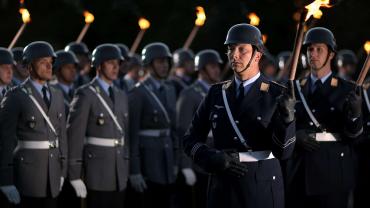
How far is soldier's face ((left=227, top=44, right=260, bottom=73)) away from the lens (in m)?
8.94

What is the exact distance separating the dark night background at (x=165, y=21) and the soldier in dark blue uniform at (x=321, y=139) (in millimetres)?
14598

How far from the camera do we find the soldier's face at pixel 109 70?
12.6 m

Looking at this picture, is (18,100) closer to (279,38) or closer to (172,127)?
(172,127)

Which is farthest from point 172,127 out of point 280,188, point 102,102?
point 280,188

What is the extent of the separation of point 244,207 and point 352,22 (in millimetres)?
17550

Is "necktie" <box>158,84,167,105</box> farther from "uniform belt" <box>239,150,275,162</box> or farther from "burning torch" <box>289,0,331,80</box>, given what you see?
"burning torch" <box>289,0,331,80</box>

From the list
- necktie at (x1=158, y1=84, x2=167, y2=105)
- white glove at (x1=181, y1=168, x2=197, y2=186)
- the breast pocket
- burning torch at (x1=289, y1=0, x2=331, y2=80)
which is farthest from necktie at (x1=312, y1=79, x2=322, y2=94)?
white glove at (x1=181, y1=168, x2=197, y2=186)

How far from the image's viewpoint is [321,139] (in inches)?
432

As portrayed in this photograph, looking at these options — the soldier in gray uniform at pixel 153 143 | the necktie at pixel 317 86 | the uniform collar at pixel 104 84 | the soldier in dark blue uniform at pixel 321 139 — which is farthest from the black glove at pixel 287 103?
the soldier in gray uniform at pixel 153 143

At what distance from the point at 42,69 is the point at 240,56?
10.6 feet

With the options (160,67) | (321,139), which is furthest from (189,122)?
(321,139)

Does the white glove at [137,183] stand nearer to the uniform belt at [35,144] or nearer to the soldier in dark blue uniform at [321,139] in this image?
the uniform belt at [35,144]

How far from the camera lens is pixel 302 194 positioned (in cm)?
1115

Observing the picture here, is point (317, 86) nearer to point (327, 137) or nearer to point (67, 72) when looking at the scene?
point (327, 137)
